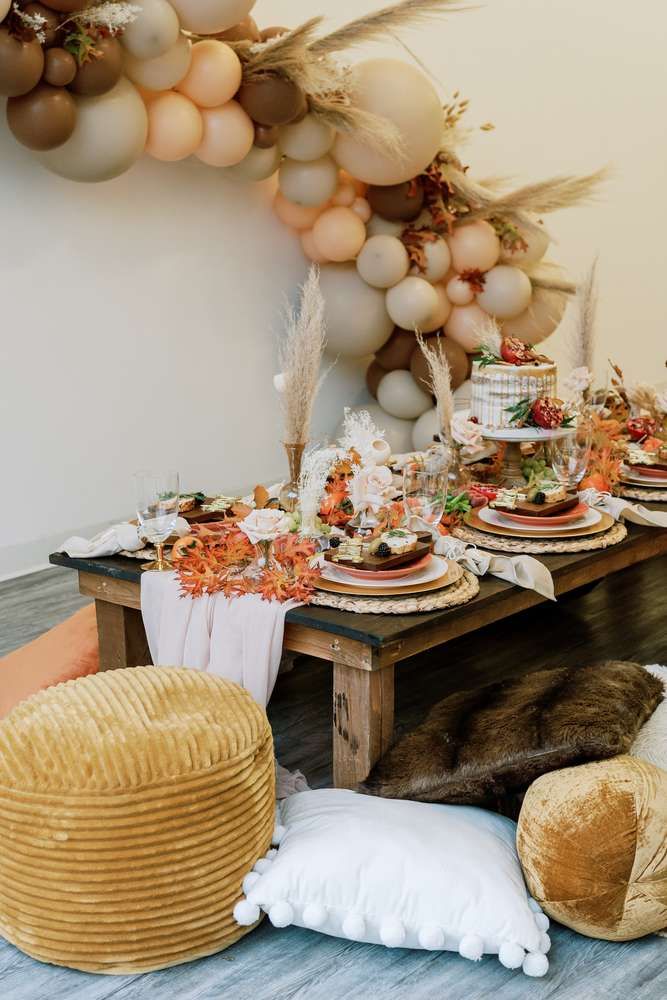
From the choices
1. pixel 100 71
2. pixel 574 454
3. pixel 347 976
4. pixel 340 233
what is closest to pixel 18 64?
pixel 100 71

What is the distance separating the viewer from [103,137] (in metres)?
4.01

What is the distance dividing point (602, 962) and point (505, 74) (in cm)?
558

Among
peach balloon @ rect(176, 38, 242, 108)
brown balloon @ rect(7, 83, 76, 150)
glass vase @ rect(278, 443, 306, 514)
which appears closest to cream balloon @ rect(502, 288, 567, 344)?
peach balloon @ rect(176, 38, 242, 108)

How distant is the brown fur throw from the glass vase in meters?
0.67

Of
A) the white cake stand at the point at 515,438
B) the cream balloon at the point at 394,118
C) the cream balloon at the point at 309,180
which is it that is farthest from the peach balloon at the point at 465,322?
the white cake stand at the point at 515,438

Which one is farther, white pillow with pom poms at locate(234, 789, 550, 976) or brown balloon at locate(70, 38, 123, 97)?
brown balloon at locate(70, 38, 123, 97)

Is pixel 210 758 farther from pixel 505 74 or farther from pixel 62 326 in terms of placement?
pixel 505 74

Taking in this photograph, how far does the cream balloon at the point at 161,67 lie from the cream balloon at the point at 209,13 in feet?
0.23

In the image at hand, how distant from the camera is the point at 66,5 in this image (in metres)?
3.73

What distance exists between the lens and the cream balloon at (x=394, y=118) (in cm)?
470

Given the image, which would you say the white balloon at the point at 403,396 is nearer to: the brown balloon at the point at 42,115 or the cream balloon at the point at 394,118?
the cream balloon at the point at 394,118

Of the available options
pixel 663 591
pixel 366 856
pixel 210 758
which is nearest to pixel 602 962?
pixel 366 856

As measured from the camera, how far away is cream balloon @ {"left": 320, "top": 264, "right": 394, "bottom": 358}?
516 centimetres

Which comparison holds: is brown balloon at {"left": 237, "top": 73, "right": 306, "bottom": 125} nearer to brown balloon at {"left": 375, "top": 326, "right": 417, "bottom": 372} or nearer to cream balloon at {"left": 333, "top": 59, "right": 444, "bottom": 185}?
cream balloon at {"left": 333, "top": 59, "right": 444, "bottom": 185}
